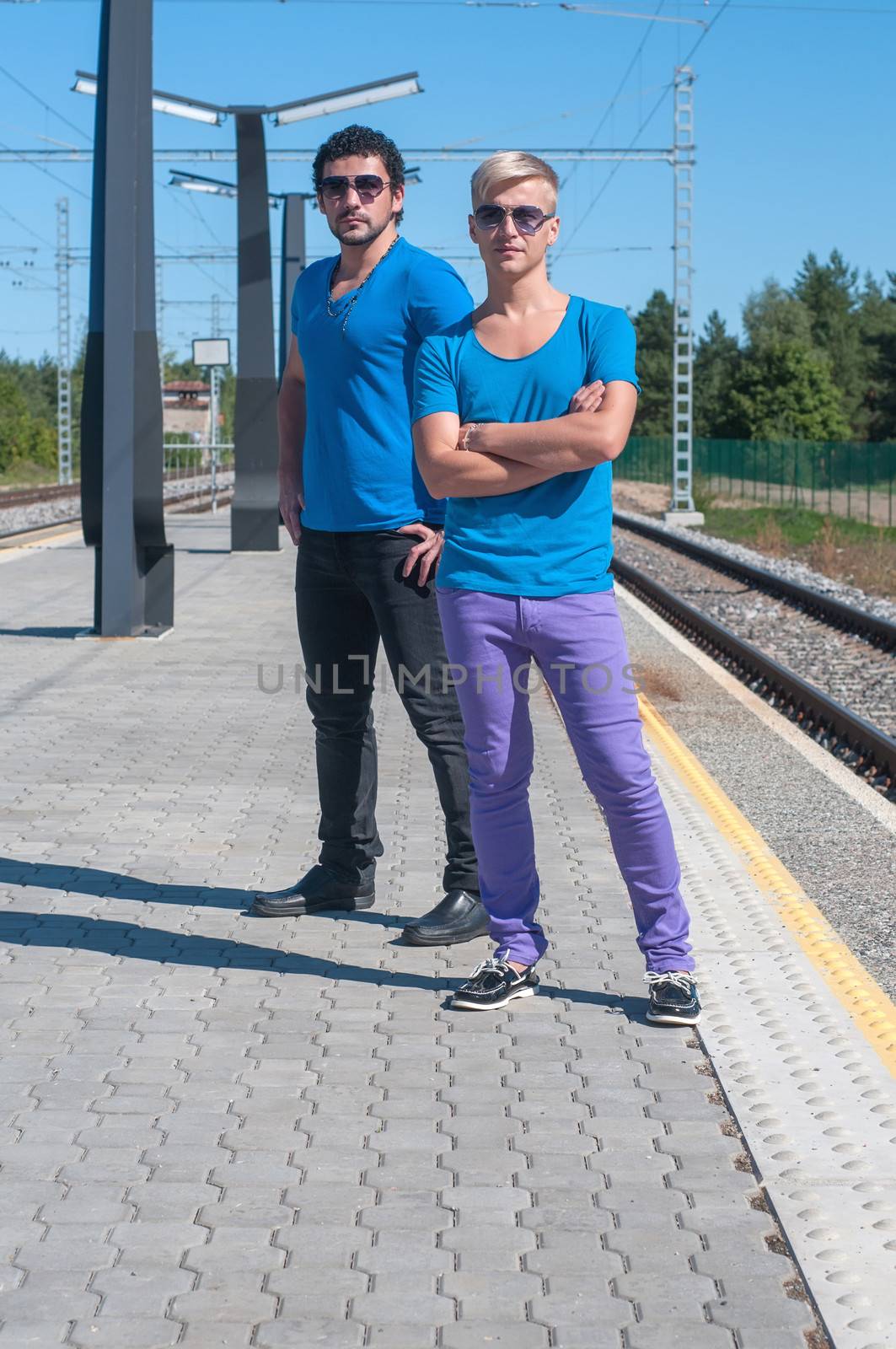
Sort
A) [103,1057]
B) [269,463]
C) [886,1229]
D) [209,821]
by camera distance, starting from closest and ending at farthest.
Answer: [886,1229]
[103,1057]
[209,821]
[269,463]

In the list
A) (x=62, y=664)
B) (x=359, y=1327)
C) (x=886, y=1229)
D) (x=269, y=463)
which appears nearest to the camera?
(x=359, y=1327)

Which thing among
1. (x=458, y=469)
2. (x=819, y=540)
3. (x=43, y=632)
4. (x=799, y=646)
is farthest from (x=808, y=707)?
(x=819, y=540)

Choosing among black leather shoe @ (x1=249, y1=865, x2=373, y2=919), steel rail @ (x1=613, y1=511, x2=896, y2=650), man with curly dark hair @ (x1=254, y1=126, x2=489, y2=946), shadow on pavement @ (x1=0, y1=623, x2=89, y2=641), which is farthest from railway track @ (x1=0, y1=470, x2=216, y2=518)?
man with curly dark hair @ (x1=254, y1=126, x2=489, y2=946)

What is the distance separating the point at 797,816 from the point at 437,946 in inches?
117

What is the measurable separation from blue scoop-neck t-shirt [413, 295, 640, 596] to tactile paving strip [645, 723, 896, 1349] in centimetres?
114

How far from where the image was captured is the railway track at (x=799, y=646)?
9906 millimetres

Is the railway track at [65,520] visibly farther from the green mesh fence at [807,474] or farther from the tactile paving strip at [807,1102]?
the tactile paving strip at [807,1102]

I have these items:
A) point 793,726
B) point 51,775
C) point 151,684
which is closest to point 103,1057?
point 51,775

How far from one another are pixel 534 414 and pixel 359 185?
1.07m

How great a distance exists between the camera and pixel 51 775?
7.52 metres

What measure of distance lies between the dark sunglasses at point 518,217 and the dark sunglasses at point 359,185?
2.53 ft

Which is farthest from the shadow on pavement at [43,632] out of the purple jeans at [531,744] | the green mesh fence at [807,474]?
the green mesh fence at [807,474]

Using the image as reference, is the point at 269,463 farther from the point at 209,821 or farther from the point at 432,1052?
the point at 432,1052

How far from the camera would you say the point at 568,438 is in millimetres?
4035
